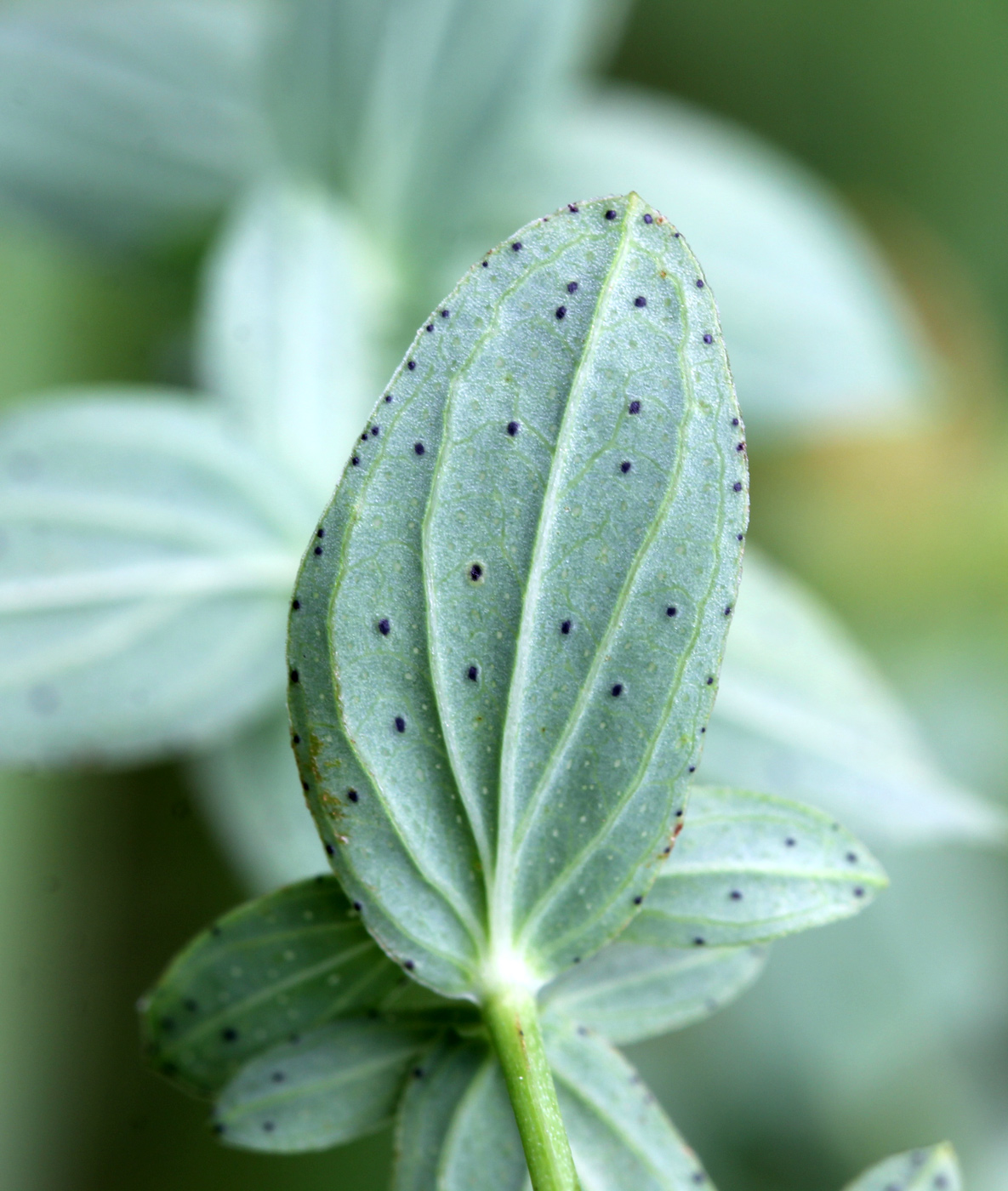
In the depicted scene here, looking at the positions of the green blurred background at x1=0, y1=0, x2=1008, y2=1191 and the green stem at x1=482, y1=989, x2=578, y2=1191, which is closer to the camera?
the green stem at x1=482, y1=989, x2=578, y2=1191

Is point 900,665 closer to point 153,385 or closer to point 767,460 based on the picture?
point 767,460

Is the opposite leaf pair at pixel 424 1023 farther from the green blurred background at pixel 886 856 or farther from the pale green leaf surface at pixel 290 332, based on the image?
the green blurred background at pixel 886 856

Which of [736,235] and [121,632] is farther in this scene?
[736,235]

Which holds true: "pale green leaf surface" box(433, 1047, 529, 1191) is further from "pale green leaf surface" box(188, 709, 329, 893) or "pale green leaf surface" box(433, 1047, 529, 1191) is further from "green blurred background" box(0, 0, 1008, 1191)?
"green blurred background" box(0, 0, 1008, 1191)

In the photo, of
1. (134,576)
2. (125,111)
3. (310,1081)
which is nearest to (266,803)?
(134,576)

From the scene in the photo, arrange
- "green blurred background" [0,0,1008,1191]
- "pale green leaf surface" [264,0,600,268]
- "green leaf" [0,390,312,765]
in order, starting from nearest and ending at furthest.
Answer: "green leaf" [0,390,312,765]
"pale green leaf surface" [264,0,600,268]
"green blurred background" [0,0,1008,1191]

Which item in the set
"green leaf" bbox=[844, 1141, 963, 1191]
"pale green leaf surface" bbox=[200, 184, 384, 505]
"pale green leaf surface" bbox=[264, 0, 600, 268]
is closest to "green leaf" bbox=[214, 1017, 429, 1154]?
"green leaf" bbox=[844, 1141, 963, 1191]

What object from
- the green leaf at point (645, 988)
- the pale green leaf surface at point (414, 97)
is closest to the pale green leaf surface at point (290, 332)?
the pale green leaf surface at point (414, 97)

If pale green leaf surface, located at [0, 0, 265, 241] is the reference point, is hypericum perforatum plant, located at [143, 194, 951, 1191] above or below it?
below

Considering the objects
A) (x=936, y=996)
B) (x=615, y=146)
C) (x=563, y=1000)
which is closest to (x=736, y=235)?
(x=615, y=146)
